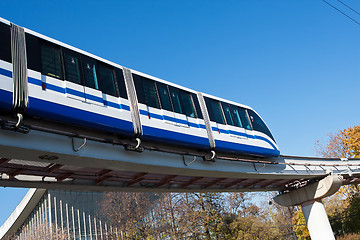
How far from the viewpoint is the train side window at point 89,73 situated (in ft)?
33.8

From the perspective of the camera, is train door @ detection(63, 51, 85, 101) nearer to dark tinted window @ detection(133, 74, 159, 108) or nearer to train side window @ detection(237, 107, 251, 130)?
dark tinted window @ detection(133, 74, 159, 108)

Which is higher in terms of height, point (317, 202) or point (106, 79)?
point (106, 79)

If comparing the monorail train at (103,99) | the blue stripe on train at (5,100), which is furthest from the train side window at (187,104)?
the blue stripe on train at (5,100)

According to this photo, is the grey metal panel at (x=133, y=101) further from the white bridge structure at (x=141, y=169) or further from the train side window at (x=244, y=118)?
the train side window at (x=244, y=118)

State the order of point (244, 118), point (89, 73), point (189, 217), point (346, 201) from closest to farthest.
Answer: point (89, 73) < point (244, 118) < point (189, 217) < point (346, 201)

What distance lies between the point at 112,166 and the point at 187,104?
4549mm

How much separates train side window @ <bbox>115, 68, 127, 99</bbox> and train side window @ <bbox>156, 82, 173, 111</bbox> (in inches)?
67.4

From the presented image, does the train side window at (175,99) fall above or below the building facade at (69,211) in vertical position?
below

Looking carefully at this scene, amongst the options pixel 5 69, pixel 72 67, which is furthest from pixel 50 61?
pixel 5 69

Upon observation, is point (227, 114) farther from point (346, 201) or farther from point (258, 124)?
point (346, 201)

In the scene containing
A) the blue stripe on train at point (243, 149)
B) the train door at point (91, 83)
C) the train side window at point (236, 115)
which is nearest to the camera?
the train door at point (91, 83)

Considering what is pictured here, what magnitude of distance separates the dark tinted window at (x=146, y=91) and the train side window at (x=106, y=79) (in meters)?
1.05

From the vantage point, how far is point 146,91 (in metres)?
12.3

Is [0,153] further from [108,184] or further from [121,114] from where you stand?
[108,184]
